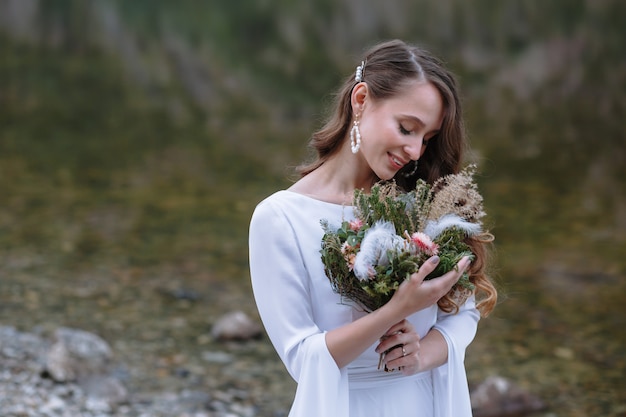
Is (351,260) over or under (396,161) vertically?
under

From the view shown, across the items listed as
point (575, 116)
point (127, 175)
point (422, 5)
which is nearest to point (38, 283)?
point (127, 175)

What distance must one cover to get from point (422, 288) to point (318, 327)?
40 centimetres

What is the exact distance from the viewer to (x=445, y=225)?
2.40 metres

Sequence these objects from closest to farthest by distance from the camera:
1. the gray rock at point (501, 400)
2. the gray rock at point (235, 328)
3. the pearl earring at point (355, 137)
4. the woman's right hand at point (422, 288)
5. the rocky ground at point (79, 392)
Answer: the woman's right hand at point (422, 288) → the pearl earring at point (355, 137) → the rocky ground at point (79, 392) → the gray rock at point (501, 400) → the gray rock at point (235, 328)

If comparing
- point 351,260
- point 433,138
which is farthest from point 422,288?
point 433,138

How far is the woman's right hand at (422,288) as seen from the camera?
225cm

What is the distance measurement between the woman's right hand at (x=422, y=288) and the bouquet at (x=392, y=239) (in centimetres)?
2

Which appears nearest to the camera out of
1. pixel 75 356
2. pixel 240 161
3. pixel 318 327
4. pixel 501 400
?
pixel 318 327

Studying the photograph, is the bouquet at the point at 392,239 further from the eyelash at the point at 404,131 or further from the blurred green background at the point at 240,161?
→ the blurred green background at the point at 240,161

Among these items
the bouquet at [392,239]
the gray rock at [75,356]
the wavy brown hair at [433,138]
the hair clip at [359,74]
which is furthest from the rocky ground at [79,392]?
the bouquet at [392,239]

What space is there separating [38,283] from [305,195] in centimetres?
583

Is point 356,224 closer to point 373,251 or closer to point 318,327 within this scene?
point 373,251

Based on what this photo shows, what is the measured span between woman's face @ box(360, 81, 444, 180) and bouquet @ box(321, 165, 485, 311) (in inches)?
4.9

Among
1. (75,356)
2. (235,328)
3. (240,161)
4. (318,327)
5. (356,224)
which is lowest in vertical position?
(318,327)
